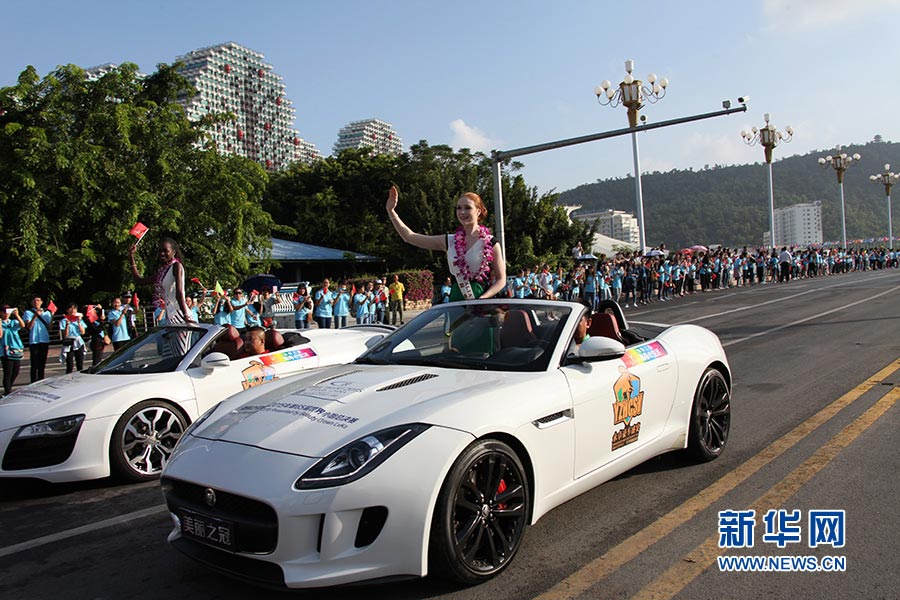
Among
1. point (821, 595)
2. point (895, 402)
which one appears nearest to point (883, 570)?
point (821, 595)

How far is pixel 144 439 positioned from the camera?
550 centimetres

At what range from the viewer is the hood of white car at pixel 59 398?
200 inches

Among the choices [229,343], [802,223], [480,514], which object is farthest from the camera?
[802,223]

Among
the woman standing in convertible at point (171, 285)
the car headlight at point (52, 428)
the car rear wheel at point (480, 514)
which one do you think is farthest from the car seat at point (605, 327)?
the woman standing in convertible at point (171, 285)

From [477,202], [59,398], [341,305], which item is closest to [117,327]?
[341,305]

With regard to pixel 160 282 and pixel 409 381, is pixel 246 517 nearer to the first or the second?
pixel 409 381

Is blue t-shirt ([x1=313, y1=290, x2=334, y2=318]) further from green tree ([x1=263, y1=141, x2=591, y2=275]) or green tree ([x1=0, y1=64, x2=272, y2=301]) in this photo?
green tree ([x1=263, y1=141, x2=591, y2=275])

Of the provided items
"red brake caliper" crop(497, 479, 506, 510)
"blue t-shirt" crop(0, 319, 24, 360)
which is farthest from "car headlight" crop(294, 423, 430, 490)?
"blue t-shirt" crop(0, 319, 24, 360)

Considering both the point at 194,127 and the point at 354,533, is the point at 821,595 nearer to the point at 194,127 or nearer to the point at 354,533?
the point at 354,533

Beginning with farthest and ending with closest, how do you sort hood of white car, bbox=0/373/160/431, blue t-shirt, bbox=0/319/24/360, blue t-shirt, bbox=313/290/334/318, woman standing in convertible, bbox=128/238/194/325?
blue t-shirt, bbox=313/290/334/318, blue t-shirt, bbox=0/319/24/360, woman standing in convertible, bbox=128/238/194/325, hood of white car, bbox=0/373/160/431

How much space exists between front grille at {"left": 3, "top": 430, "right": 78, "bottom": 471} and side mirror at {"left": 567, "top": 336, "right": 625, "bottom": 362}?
370 cm

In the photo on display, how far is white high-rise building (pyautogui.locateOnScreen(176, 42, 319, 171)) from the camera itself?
14012 centimetres

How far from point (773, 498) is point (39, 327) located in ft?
37.9

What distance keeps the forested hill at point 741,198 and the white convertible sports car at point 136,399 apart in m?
143
